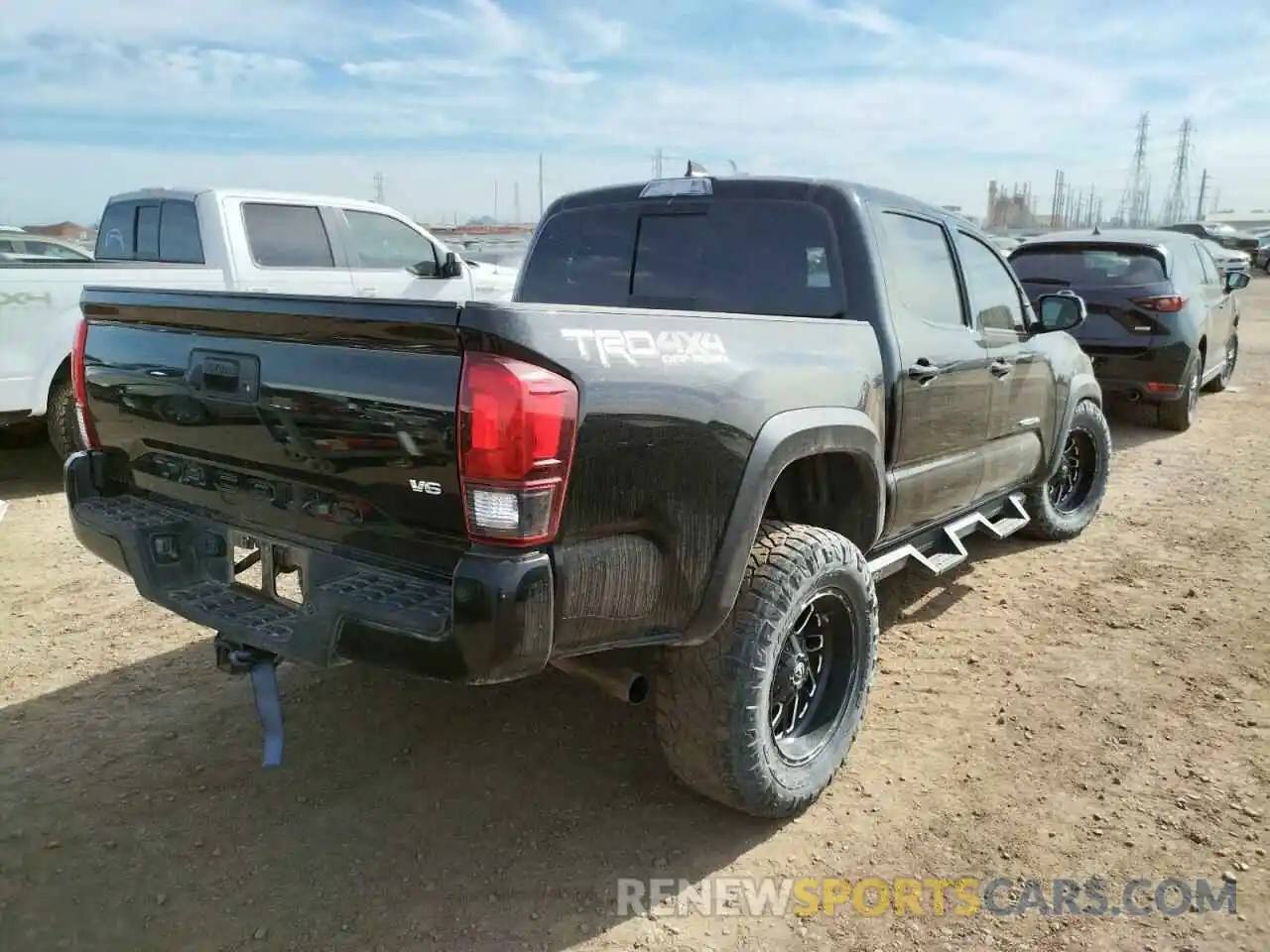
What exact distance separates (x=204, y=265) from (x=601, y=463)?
6.14 metres

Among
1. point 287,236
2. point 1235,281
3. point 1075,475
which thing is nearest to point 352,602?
point 1075,475

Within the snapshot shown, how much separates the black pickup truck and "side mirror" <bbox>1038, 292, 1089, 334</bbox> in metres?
0.97

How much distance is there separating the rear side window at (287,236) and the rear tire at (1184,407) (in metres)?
7.46

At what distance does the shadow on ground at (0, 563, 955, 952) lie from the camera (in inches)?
101

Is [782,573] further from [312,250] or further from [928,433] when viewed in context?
[312,250]

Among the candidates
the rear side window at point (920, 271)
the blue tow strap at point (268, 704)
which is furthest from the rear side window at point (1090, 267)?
the blue tow strap at point (268, 704)

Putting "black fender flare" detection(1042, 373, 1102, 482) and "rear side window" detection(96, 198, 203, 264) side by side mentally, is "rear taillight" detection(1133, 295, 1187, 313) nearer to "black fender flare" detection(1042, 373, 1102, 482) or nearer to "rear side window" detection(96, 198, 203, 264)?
"black fender flare" detection(1042, 373, 1102, 482)

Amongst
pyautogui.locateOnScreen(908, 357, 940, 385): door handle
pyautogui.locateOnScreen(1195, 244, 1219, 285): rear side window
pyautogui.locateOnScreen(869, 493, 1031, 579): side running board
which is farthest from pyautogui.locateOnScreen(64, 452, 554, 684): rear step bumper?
pyautogui.locateOnScreen(1195, 244, 1219, 285): rear side window

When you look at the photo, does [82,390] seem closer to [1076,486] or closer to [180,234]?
[180,234]


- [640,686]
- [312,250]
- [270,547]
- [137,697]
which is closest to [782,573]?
[640,686]

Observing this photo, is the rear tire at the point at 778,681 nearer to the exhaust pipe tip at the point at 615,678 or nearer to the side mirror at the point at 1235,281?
the exhaust pipe tip at the point at 615,678

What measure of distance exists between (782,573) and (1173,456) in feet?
21.7

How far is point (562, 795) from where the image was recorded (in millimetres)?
3150

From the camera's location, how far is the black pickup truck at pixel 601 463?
2174mm
